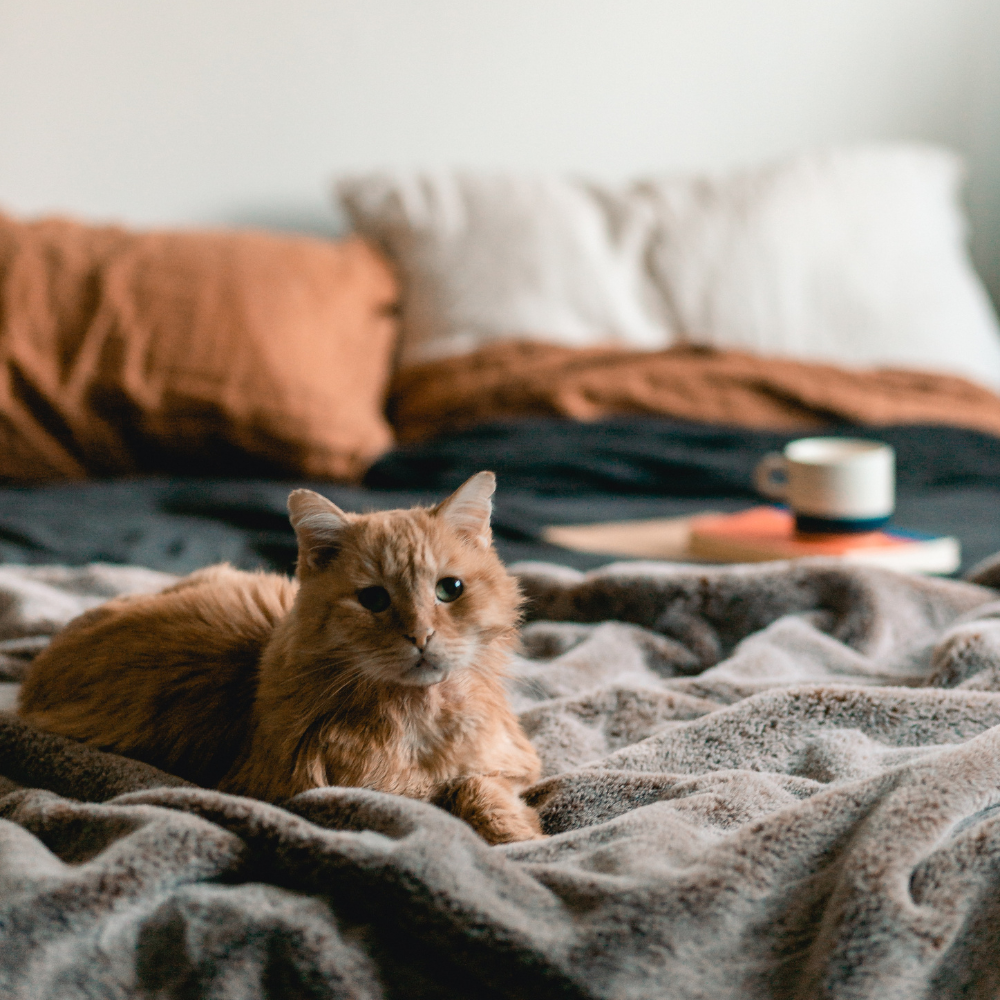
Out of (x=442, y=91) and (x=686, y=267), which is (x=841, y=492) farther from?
(x=442, y=91)

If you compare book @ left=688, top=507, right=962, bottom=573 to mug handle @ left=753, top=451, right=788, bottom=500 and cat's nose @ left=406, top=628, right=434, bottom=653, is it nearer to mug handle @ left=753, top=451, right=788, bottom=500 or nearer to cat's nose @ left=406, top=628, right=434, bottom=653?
mug handle @ left=753, top=451, right=788, bottom=500

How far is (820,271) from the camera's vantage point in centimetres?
236

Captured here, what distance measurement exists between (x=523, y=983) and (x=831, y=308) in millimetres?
2048

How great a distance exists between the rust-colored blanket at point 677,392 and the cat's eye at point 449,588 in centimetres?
127

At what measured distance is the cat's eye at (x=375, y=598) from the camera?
79 cm

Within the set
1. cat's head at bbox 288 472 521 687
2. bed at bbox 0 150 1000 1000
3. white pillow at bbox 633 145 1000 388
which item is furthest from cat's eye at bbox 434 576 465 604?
white pillow at bbox 633 145 1000 388

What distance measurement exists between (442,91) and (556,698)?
210cm

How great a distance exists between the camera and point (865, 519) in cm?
144

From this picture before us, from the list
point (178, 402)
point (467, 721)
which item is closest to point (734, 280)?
point (178, 402)

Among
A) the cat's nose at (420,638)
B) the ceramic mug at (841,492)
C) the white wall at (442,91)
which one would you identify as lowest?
the ceramic mug at (841,492)

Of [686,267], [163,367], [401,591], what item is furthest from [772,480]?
[163,367]

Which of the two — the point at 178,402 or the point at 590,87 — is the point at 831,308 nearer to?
the point at 590,87

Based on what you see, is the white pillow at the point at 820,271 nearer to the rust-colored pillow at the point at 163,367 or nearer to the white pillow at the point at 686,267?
the white pillow at the point at 686,267

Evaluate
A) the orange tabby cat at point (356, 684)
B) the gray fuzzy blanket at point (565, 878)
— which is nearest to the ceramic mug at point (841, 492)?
the gray fuzzy blanket at point (565, 878)
